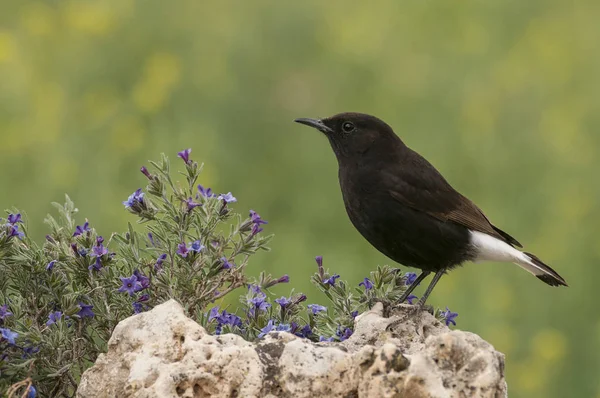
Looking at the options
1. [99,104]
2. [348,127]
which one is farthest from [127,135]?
[348,127]

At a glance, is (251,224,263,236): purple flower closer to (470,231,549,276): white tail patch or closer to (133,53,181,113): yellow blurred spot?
(470,231,549,276): white tail patch

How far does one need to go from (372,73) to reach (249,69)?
1.37 meters

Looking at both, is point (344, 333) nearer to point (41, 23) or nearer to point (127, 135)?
point (127, 135)

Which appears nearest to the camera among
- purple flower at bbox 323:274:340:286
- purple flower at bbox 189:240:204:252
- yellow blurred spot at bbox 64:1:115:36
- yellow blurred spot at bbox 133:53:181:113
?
purple flower at bbox 189:240:204:252

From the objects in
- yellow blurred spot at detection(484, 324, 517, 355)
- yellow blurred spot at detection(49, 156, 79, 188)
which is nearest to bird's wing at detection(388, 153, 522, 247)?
yellow blurred spot at detection(484, 324, 517, 355)

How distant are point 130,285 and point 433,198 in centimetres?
206

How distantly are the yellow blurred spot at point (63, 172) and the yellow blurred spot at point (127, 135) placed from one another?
51 centimetres

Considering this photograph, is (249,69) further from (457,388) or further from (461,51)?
(457,388)

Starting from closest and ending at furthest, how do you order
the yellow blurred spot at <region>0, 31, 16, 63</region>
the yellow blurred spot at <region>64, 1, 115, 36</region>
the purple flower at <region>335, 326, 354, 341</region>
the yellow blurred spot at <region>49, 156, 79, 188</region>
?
1. the purple flower at <region>335, 326, 354, 341</region>
2. the yellow blurred spot at <region>49, 156, 79, 188</region>
3. the yellow blurred spot at <region>0, 31, 16, 63</region>
4. the yellow blurred spot at <region>64, 1, 115, 36</region>

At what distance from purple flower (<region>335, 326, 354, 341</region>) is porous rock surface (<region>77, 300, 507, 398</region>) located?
407 mm

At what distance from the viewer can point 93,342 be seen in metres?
4.13

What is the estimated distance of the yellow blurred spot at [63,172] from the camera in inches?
335

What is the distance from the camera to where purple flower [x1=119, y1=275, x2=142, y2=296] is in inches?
156

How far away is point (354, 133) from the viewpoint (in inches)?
222
